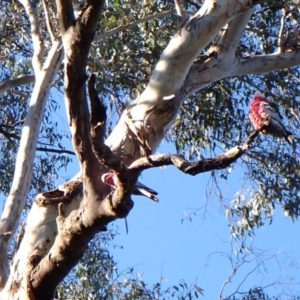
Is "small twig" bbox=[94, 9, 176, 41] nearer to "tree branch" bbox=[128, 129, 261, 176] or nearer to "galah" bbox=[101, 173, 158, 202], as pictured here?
"galah" bbox=[101, 173, 158, 202]

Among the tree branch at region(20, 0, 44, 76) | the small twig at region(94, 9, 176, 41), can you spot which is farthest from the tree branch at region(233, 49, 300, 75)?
the tree branch at region(20, 0, 44, 76)

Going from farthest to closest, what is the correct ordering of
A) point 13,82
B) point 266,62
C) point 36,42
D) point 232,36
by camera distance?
point 13,82 → point 36,42 → point 266,62 → point 232,36

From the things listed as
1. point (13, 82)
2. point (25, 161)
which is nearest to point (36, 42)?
point (13, 82)

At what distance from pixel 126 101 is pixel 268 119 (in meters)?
3.58

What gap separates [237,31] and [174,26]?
1.34m

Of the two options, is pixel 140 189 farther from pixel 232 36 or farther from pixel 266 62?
pixel 266 62

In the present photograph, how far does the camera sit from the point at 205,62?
483 centimetres

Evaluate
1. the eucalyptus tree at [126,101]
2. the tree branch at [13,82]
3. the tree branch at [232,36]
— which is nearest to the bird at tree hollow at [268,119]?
the eucalyptus tree at [126,101]

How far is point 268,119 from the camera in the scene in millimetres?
2875

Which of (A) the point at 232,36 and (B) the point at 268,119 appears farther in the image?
(A) the point at 232,36

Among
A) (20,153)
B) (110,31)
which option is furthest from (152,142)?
(110,31)

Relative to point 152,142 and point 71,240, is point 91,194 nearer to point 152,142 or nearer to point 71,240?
point 71,240

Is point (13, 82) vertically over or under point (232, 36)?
over

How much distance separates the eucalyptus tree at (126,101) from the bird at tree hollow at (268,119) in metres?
0.14
